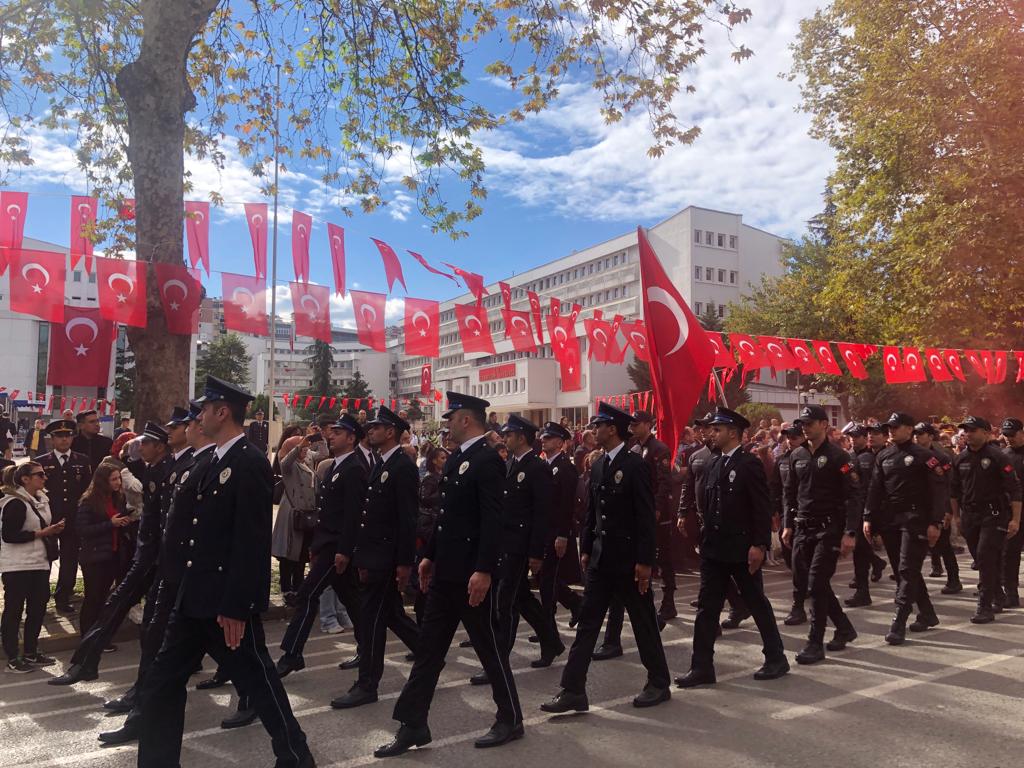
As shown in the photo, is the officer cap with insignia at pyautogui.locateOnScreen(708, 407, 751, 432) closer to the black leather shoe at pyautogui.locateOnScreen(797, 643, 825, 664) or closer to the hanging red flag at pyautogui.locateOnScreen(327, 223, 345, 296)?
the black leather shoe at pyautogui.locateOnScreen(797, 643, 825, 664)

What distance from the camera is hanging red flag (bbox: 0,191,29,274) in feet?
34.5

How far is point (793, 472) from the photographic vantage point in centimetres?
787

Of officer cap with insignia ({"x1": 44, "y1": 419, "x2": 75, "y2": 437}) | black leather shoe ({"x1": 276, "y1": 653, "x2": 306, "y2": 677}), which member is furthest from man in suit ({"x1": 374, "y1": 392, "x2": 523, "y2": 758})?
officer cap with insignia ({"x1": 44, "y1": 419, "x2": 75, "y2": 437})

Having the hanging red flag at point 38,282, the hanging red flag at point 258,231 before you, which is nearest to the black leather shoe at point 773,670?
the hanging red flag at point 38,282

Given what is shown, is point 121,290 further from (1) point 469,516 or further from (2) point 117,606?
(1) point 469,516

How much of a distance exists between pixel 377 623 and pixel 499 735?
1.39m

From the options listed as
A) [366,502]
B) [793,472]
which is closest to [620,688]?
[366,502]

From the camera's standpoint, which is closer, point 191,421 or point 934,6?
point 191,421

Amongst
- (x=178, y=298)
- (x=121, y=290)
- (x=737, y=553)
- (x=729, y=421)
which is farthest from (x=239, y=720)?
(x=121, y=290)

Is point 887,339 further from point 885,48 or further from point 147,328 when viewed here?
point 147,328

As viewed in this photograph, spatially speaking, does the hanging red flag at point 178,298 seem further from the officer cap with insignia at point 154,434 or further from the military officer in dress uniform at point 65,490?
the officer cap with insignia at point 154,434

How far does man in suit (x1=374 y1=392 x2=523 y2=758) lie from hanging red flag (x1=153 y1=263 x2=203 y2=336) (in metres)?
6.02

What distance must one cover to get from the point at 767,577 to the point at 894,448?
401cm

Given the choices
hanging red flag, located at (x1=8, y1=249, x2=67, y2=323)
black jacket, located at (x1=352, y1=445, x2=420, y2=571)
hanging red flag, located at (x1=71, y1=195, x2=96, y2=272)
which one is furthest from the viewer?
hanging red flag, located at (x1=71, y1=195, x2=96, y2=272)
